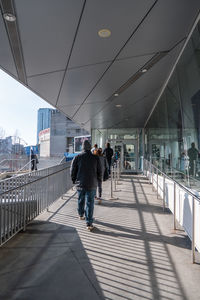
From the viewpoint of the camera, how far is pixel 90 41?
358 cm

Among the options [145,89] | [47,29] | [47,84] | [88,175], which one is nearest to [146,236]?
[88,175]

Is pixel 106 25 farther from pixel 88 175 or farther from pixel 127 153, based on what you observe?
pixel 127 153

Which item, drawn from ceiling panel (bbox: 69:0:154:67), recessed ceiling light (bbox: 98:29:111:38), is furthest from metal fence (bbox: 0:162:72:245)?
recessed ceiling light (bbox: 98:29:111:38)

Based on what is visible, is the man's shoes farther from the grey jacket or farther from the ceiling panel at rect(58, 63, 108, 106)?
the ceiling panel at rect(58, 63, 108, 106)

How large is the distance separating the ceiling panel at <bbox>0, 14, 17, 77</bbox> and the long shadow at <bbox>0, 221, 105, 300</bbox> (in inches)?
131

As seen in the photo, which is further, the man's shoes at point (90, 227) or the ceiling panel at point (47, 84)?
the ceiling panel at point (47, 84)

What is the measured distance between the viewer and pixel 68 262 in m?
3.05

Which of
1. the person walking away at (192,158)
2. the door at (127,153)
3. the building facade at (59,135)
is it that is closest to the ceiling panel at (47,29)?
the person walking away at (192,158)

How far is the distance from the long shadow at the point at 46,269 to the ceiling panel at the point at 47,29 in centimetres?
337

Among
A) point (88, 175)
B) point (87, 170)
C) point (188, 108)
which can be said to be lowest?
point (88, 175)

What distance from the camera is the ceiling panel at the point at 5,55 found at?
325 centimetres

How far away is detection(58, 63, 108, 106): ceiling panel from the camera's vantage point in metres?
4.81

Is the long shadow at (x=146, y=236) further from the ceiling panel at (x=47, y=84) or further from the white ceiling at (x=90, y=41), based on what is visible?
the ceiling panel at (x=47, y=84)

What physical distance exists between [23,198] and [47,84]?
3002mm
